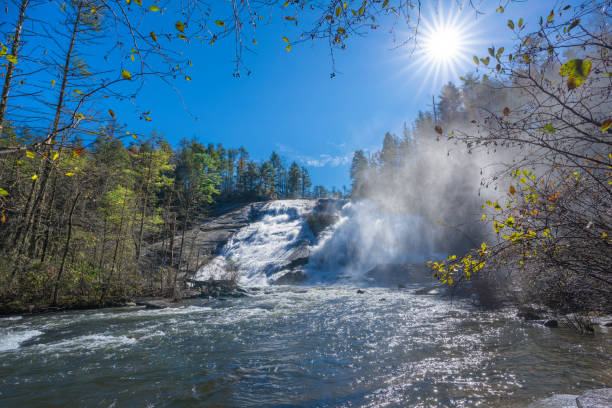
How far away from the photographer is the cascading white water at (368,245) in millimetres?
24047

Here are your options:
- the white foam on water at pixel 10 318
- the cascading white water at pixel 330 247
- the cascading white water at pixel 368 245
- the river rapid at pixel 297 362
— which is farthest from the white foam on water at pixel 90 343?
the cascading white water at pixel 368 245

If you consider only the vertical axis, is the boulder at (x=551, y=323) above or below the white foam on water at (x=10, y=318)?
above

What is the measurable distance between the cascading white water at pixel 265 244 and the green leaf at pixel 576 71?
62.8 feet

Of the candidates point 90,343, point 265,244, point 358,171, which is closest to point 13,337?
point 90,343

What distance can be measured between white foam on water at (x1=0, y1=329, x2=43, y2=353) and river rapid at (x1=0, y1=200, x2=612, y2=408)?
4 centimetres

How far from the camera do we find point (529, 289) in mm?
7605

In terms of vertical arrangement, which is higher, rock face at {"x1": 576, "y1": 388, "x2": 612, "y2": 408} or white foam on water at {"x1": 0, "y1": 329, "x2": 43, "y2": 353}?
rock face at {"x1": 576, "y1": 388, "x2": 612, "y2": 408}

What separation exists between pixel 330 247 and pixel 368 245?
3.82 m

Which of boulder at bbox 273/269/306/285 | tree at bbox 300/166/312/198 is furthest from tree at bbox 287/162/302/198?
boulder at bbox 273/269/306/285

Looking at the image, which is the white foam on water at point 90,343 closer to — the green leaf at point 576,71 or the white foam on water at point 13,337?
the white foam on water at point 13,337

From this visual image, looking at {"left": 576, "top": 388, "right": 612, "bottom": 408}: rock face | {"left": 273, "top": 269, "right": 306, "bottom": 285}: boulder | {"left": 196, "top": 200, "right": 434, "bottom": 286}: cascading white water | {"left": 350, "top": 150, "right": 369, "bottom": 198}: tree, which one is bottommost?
{"left": 273, "top": 269, "right": 306, "bottom": 285}: boulder

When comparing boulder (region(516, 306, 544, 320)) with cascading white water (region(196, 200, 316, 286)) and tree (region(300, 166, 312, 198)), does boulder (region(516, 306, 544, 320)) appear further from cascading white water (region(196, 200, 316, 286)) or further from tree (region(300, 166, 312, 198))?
tree (region(300, 166, 312, 198))

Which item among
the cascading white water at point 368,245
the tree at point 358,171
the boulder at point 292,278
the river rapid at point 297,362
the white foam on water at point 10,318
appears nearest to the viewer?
the river rapid at point 297,362

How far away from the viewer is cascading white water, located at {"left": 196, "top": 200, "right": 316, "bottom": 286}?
73.9 ft
